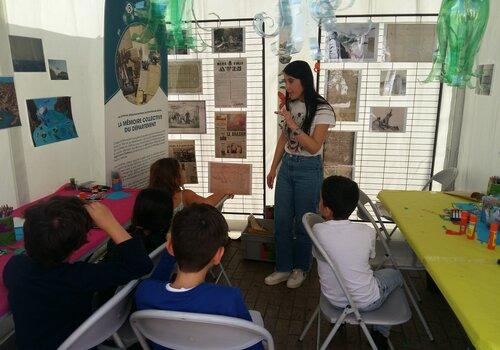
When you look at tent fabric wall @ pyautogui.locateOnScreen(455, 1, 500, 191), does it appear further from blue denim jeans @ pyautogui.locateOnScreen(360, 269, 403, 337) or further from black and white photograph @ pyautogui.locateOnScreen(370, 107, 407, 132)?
blue denim jeans @ pyautogui.locateOnScreen(360, 269, 403, 337)

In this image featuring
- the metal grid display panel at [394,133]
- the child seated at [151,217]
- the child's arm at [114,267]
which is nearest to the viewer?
the child's arm at [114,267]

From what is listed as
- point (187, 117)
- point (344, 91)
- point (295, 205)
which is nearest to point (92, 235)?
point (295, 205)

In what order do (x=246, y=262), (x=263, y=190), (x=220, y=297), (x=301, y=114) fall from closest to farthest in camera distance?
1. (x=220, y=297)
2. (x=301, y=114)
3. (x=246, y=262)
4. (x=263, y=190)

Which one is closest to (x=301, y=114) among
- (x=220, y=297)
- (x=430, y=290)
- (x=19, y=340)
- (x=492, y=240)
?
(x=492, y=240)

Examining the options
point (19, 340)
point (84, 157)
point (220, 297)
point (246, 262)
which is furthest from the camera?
point (246, 262)

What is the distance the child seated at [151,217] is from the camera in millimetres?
1742

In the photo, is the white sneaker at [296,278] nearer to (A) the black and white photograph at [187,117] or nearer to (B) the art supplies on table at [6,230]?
(A) the black and white photograph at [187,117]

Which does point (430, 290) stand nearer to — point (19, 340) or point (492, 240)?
point (492, 240)

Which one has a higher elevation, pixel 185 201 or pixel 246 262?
pixel 185 201

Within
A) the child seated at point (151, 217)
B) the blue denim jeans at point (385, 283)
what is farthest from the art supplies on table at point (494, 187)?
the child seated at point (151, 217)

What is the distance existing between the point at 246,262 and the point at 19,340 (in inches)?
82.0

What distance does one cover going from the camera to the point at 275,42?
3.19m

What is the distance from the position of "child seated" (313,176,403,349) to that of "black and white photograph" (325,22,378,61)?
5.77ft

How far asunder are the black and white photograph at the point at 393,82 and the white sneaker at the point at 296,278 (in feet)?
5.36
